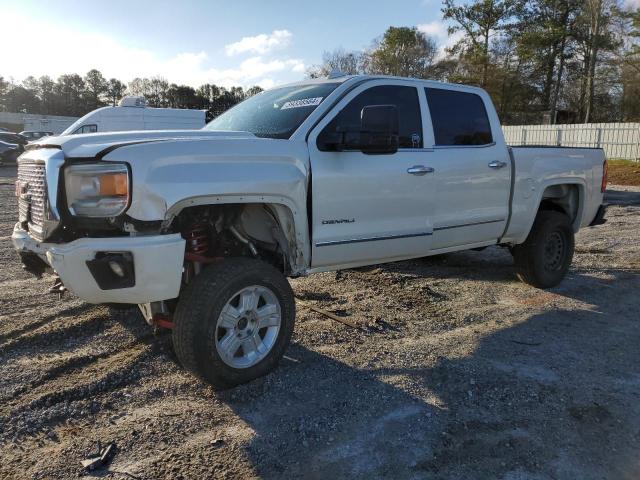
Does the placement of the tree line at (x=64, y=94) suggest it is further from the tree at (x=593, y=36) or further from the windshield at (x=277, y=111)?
the windshield at (x=277, y=111)

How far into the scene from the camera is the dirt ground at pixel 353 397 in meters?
2.77

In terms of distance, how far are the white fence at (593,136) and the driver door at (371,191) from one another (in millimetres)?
23658

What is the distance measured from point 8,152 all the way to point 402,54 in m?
35.9

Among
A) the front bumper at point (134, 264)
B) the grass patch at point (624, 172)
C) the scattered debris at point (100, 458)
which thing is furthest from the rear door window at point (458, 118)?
the grass patch at point (624, 172)

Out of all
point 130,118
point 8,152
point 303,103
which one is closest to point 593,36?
point 130,118

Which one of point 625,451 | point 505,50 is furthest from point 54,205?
point 505,50

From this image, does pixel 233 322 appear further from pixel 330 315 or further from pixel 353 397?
pixel 330 315

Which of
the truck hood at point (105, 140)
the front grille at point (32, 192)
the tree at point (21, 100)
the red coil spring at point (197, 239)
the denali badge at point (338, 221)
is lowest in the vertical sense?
the red coil spring at point (197, 239)

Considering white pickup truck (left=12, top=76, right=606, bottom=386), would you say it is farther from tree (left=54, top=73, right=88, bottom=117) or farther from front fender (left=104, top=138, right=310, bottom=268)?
tree (left=54, top=73, right=88, bottom=117)

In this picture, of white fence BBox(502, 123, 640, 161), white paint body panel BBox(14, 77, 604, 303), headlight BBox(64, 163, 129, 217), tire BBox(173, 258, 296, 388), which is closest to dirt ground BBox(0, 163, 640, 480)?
tire BBox(173, 258, 296, 388)

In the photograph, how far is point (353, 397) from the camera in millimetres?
3428

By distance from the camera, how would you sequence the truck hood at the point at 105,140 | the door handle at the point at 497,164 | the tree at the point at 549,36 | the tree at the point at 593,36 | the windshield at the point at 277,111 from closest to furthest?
the truck hood at the point at 105,140
the windshield at the point at 277,111
the door handle at the point at 497,164
the tree at the point at 593,36
the tree at the point at 549,36

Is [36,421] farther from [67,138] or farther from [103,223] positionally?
[67,138]

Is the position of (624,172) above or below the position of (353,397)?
above
